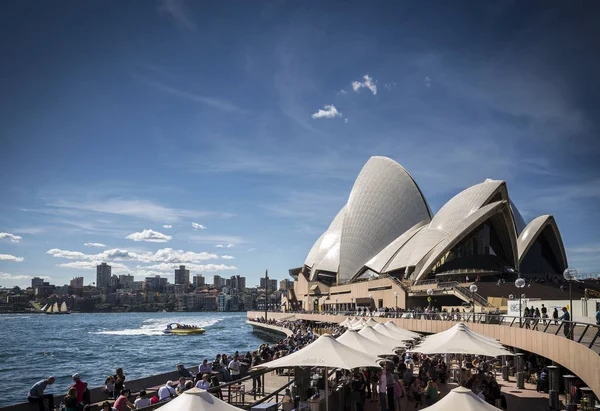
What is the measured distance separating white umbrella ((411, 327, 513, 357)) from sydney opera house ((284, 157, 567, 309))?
2651 centimetres

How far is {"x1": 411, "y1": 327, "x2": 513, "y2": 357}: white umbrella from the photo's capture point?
1305 cm

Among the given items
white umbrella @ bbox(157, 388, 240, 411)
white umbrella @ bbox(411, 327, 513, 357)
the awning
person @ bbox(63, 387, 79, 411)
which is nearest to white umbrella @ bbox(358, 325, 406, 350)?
white umbrella @ bbox(411, 327, 513, 357)

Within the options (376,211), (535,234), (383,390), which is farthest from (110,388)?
(376,211)

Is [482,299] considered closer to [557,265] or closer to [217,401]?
[557,265]

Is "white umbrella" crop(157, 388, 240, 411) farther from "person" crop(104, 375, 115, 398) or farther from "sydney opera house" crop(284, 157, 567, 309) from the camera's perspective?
"sydney opera house" crop(284, 157, 567, 309)

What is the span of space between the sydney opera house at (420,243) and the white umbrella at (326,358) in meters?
30.9

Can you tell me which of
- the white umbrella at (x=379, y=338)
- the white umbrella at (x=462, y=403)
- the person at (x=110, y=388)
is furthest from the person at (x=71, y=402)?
the white umbrella at (x=379, y=338)

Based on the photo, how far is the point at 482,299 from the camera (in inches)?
1473

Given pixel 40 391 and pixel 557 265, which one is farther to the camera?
pixel 557 265

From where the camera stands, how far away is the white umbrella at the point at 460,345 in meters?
13.1

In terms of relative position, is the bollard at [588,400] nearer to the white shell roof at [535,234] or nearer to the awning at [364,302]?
Result: the white shell roof at [535,234]

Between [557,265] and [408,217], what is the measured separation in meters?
16.4

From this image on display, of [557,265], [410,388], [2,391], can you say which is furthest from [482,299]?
[2,391]

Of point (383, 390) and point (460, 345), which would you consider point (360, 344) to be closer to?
point (383, 390)
